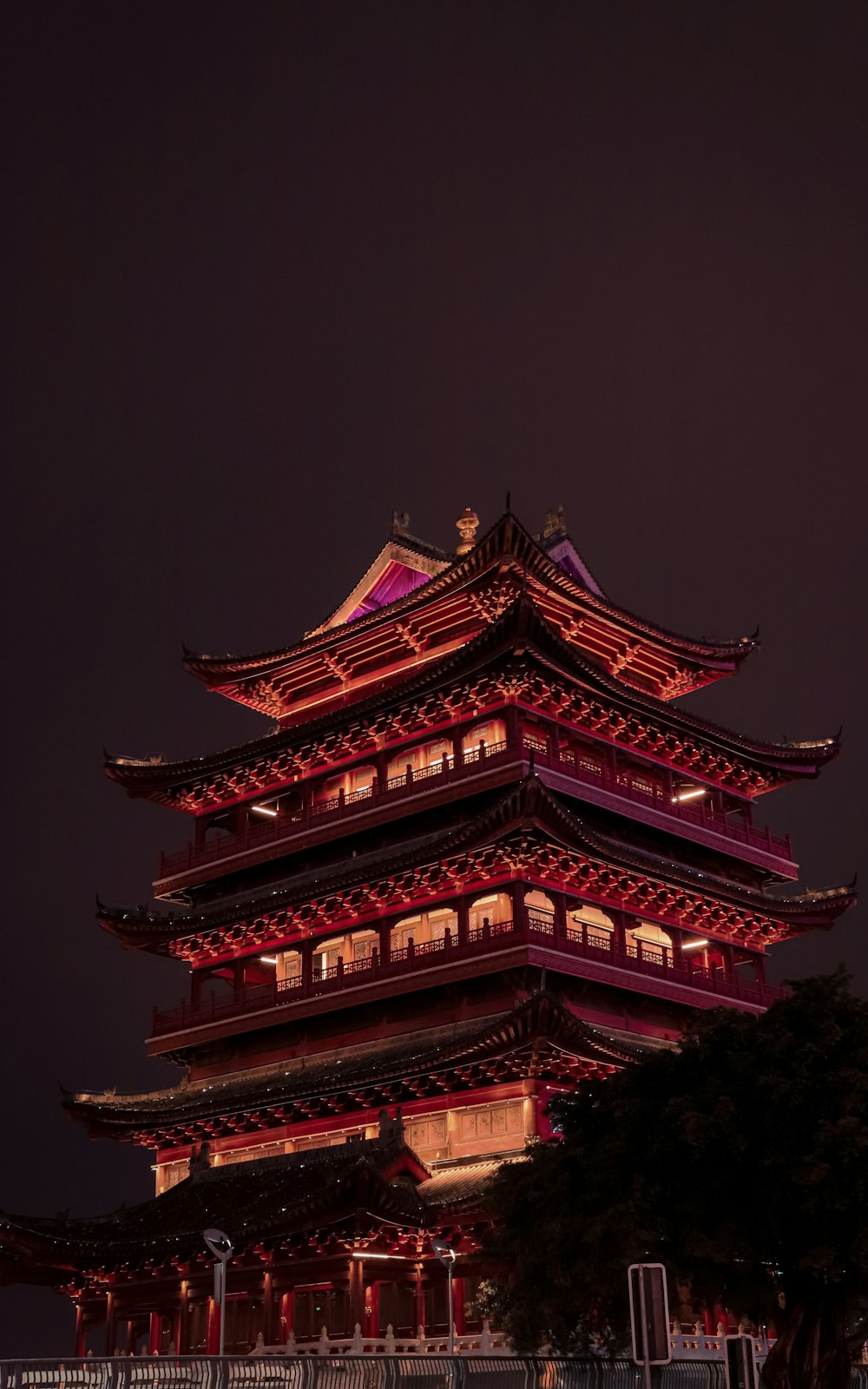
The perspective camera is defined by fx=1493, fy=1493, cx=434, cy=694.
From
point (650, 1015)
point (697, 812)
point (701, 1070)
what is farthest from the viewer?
point (697, 812)

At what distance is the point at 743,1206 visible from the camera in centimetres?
2652

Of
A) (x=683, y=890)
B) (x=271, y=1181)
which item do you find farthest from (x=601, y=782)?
(x=271, y=1181)

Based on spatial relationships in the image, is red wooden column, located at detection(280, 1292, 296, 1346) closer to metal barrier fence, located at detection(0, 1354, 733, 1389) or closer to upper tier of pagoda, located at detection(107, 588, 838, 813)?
metal barrier fence, located at detection(0, 1354, 733, 1389)

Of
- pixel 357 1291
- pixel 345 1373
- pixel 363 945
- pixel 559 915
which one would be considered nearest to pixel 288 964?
pixel 363 945

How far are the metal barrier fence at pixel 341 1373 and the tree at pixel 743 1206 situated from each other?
97 centimetres

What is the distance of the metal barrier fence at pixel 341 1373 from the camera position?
800 inches

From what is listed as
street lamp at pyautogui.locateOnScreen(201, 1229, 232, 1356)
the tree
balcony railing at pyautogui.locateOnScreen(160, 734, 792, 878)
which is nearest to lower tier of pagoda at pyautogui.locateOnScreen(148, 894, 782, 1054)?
balcony railing at pyautogui.locateOnScreen(160, 734, 792, 878)

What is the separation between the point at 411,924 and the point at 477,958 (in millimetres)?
5028

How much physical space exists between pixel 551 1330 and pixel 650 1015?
791 inches

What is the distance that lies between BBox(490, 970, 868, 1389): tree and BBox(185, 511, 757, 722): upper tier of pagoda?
2309cm

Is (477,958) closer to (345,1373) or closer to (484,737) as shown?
(484,737)

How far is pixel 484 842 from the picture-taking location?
43.4 m

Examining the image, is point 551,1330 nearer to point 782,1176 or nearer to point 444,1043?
point 782,1176

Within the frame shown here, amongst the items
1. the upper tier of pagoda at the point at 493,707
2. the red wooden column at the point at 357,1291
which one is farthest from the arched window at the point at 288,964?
the red wooden column at the point at 357,1291
